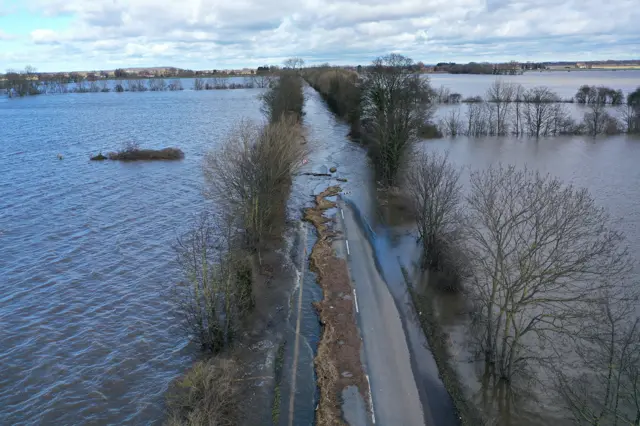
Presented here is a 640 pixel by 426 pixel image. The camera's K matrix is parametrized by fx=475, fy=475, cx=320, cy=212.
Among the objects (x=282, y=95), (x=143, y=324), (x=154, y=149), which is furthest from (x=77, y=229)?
(x=282, y=95)

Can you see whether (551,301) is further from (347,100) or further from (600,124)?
(600,124)

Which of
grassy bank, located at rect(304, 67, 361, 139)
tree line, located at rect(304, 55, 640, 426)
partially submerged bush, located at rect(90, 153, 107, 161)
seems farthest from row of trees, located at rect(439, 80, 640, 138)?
partially submerged bush, located at rect(90, 153, 107, 161)

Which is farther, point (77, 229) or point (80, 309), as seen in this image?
point (77, 229)

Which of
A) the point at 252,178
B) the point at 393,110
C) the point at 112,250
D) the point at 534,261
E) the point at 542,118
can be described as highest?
the point at 542,118

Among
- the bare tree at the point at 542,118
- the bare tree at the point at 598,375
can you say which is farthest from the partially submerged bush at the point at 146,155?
the bare tree at the point at 542,118

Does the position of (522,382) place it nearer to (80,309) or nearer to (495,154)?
(80,309)

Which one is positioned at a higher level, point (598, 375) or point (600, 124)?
Result: point (600, 124)

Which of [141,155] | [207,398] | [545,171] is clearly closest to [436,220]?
[207,398]
